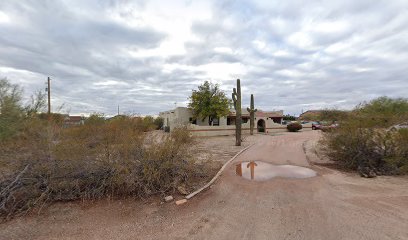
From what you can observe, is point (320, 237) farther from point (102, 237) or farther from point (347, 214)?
point (102, 237)

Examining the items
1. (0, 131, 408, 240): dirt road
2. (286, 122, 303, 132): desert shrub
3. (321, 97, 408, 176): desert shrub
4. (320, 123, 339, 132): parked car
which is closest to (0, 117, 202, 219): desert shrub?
(0, 131, 408, 240): dirt road

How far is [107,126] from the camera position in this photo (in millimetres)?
7812

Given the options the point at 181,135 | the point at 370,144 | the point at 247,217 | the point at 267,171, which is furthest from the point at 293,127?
the point at 247,217

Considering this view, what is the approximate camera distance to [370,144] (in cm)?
932

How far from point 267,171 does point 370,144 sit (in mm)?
4099

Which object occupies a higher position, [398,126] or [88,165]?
[398,126]

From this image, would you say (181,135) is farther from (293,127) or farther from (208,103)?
(293,127)

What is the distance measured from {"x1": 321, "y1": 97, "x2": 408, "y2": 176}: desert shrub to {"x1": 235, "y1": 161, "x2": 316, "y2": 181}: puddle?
1871mm

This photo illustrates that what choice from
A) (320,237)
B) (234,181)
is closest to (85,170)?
(234,181)

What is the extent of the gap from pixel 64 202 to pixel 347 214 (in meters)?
6.39

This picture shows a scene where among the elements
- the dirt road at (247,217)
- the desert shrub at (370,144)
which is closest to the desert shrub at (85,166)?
the dirt road at (247,217)

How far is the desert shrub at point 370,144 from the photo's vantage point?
862cm

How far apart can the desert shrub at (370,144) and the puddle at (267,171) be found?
1871 millimetres

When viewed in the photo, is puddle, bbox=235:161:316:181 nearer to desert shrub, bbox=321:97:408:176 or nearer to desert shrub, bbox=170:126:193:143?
desert shrub, bbox=321:97:408:176
